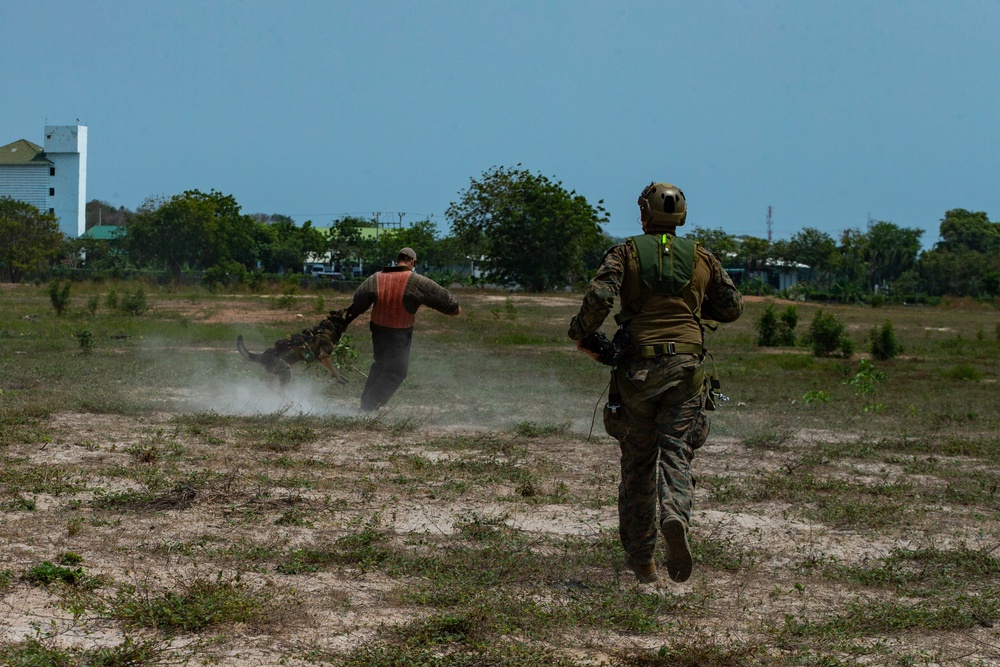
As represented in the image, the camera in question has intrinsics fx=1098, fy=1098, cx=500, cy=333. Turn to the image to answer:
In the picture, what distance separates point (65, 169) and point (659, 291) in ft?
347

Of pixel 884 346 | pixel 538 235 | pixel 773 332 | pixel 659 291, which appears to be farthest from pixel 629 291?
pixel 538 235

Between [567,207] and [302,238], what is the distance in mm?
36034

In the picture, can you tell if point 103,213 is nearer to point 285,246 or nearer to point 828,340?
point 285,246

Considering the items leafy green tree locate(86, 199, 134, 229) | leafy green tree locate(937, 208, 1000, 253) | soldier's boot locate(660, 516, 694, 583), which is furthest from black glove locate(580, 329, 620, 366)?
leafy green tree locate(86, 199, 134, 229)

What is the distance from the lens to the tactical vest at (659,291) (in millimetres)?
5672

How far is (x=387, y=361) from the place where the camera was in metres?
10.4

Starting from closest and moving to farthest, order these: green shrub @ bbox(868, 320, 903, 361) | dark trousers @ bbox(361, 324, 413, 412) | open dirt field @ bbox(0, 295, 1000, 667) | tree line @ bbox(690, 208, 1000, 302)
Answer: open dirt field @ bbox(0, 295, 1000, 667) < dark trousers @ bbox(361, 324, 413, 412) < green shrub @ bbox(868, 320, 903, 361) < tree line @ bbox(690, 208, 1000, 302)

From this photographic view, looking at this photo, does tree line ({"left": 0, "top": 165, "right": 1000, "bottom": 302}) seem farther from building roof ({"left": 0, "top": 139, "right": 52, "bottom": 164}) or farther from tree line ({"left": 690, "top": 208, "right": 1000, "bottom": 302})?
building roof ({"left": 0, "top": 139, "right": 52, "bottom": 164})

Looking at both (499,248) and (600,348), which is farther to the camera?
(499,248)

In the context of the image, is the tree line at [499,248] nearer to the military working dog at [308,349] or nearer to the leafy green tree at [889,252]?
the leafy green tree at [889,252]

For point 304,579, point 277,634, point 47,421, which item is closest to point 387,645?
point 277,634

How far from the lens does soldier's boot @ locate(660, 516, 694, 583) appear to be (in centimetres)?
515

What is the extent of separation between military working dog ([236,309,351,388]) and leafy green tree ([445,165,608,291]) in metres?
52.7

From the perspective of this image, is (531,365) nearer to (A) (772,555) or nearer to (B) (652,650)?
(A) (772,555)
